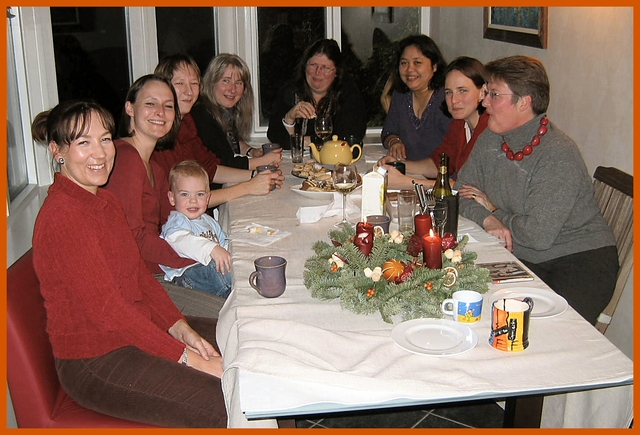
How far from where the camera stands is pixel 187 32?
171 inches

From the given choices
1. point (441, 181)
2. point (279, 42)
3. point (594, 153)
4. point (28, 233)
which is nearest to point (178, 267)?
point (28, 233)

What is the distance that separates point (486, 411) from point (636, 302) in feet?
2.11

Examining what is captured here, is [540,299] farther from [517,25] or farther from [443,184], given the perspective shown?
[517,25]

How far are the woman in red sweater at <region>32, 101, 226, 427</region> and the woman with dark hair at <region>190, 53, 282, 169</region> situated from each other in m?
1.35

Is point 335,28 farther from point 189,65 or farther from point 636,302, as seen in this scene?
point 636,302

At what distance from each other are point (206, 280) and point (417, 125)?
1.62 m

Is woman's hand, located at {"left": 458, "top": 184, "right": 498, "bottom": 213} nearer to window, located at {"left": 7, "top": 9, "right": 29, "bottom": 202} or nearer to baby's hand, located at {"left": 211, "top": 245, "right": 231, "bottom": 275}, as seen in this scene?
baby's hand, located at {"left": 211, "top": 245, "right": 231, "bottom": 275}

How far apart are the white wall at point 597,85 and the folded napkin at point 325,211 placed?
1.06m

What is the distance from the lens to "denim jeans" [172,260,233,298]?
2256 millimetres

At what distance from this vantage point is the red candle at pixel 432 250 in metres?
1.59

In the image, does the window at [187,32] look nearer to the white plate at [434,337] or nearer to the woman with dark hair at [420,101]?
the woman with dark hair at [420,101]

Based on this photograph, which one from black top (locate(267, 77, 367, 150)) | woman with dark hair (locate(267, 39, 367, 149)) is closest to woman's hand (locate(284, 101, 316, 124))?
woman with dark hair (locate(267, 39, 367, 149))

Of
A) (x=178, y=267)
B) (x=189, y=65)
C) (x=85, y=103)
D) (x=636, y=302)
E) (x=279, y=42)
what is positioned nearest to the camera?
(x=85, y=103)

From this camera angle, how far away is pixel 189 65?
292 centimetres
